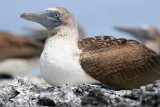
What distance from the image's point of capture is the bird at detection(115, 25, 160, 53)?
81.5 ft

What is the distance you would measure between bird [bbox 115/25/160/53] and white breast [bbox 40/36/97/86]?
16.6 meters

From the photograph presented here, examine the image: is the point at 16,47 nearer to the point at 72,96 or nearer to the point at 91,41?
the point at 91,41

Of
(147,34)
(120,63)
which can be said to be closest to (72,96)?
(120,63)

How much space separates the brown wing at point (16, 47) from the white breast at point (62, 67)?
10836 mm

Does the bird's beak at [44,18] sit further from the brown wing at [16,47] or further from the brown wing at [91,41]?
the brown wing at [16,47]

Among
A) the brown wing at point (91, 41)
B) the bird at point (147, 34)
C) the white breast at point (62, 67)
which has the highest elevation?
the brown wing at point (91, 41)

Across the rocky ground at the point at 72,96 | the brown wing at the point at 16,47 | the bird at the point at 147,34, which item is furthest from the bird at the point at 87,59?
the bird at the point at 147,34

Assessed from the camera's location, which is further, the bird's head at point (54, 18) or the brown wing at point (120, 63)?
the bird's head at point (54, 18)

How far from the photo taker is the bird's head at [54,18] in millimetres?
8383

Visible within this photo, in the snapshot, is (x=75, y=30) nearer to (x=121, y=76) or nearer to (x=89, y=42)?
(x=89, y=42)

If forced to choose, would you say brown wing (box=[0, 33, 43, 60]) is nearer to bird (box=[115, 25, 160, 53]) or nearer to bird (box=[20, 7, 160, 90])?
bird (box=[115, 25, 160, 53])

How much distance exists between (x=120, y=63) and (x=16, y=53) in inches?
436

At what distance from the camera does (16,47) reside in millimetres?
18703

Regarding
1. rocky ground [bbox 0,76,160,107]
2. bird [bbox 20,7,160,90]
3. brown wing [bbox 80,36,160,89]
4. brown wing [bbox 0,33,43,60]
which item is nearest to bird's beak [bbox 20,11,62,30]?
bird [bbox 20,7,160,90]
